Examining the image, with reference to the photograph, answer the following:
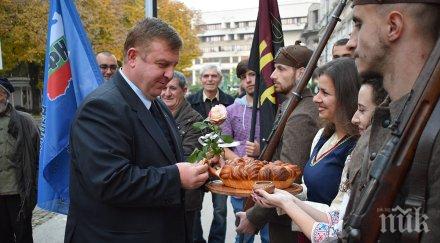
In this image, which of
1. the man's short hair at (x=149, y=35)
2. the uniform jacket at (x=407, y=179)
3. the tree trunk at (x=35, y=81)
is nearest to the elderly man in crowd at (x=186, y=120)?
the man's short hair at (x=149, y=35)

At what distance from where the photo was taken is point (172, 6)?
3659cm

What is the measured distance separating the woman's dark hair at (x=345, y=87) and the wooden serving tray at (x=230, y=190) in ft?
1.70

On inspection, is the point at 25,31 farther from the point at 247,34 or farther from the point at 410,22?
the point at 247,34

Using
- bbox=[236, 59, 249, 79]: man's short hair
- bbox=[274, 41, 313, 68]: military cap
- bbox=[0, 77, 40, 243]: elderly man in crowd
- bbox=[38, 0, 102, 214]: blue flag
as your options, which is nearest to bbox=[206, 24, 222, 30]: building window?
bbox=[236, 59, 249, 79]: man's short hair

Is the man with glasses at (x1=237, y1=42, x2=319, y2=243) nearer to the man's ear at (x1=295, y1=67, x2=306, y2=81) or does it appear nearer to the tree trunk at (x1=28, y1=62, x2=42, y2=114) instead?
the man's ear at (x1=295, y1=67, x2=306, y2=81)

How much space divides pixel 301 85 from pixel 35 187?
3.01 metres

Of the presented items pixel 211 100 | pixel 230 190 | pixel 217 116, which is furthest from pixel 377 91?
pixel 211 100

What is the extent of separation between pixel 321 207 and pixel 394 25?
1432 mm

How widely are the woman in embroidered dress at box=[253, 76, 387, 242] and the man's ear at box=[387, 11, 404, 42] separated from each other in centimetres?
98

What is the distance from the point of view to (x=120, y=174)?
2.25 metres

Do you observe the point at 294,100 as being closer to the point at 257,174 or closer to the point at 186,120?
the point at 257,174

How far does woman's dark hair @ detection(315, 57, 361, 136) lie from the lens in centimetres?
293

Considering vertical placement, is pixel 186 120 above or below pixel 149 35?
below

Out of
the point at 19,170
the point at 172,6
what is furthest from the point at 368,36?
the point at 172,6
